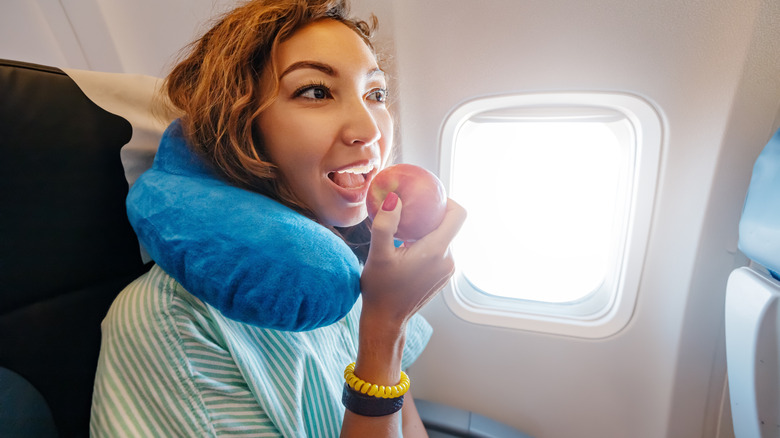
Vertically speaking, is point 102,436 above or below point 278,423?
above

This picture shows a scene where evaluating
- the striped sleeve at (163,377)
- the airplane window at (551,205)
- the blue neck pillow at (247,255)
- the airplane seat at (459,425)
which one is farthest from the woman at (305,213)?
the airplane seat at (459,425)

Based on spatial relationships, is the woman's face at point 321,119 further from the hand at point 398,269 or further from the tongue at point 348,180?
the hand at point 398,269

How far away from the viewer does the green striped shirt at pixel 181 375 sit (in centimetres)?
58

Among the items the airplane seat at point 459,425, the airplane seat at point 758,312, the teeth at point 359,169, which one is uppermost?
the teeth at point 359,169

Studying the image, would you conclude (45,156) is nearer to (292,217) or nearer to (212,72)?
(212,72)

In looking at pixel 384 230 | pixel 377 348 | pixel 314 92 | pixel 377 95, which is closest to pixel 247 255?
pixel 384 230

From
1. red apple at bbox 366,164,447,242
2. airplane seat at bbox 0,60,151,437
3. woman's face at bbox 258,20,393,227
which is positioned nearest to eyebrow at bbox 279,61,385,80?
woman's face at bbox 258,20,393,227

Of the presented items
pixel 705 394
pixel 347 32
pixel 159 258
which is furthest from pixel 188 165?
pixel 705 394

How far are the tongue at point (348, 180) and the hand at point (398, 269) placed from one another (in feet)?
0.59

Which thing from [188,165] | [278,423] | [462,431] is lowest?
[462,431]

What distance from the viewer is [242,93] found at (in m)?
0.79

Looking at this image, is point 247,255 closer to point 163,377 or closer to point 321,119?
point 163,377

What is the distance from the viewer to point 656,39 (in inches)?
42.1

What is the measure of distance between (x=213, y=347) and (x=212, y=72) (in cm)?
59
